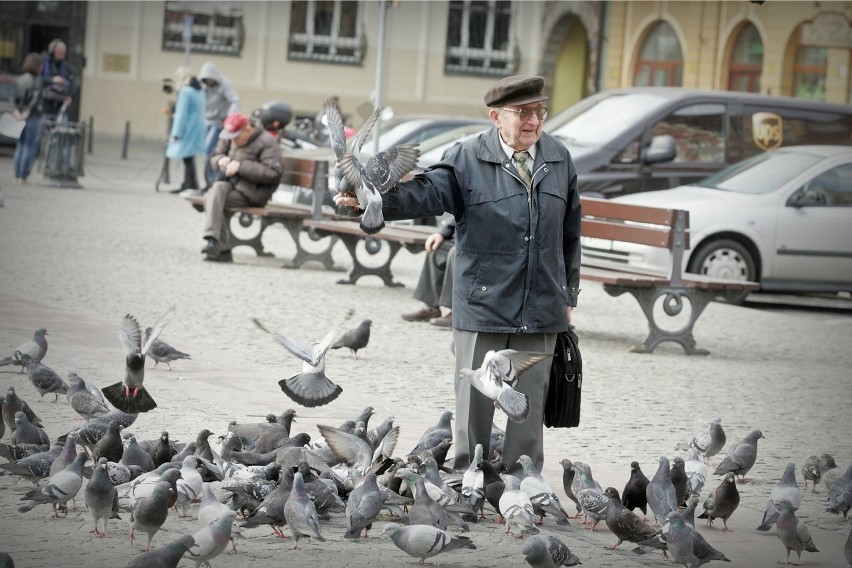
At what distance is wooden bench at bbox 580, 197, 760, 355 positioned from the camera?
12.1m

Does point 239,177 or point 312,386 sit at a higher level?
point 239,177

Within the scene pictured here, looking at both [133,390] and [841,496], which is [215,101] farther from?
[841,496]

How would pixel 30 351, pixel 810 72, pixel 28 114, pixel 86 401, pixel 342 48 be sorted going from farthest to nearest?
pixel 342 48, pixel 810 72, pixel 28 114, pixel 30 351, pixel 86 401

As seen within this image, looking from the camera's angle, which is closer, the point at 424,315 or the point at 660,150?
the point at 424,315

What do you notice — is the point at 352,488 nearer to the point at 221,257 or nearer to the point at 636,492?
the point at 636,492

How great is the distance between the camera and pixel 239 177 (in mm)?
16219

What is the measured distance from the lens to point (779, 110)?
57.7 feet

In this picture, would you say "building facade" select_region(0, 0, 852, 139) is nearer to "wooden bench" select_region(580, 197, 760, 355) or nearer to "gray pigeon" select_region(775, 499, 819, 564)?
"wooden bench" select_region(580, 197, 760, 355)

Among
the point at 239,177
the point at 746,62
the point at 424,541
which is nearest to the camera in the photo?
the point at 424,541

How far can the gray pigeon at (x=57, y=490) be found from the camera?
613 cm

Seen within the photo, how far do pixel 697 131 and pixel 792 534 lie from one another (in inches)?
455

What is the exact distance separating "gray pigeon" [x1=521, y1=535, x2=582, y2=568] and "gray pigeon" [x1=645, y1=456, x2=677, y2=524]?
92cm

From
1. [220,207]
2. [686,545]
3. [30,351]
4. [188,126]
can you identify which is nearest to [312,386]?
[686,545]

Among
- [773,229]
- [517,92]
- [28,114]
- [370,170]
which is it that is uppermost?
[517,92]
